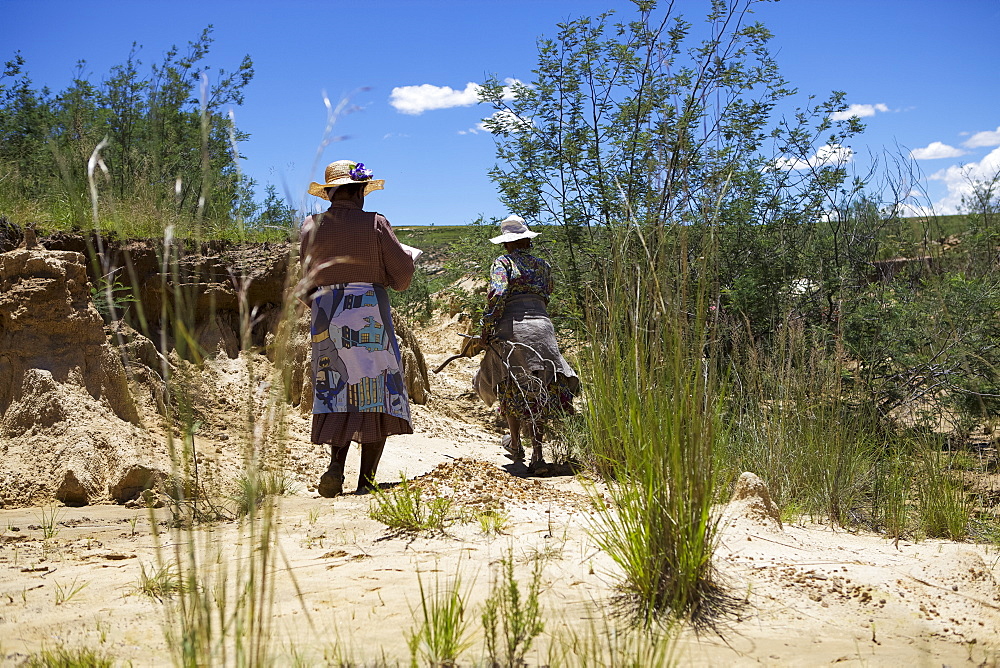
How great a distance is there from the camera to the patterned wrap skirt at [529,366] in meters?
5.65

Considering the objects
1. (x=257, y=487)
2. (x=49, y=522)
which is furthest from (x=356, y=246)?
(x=257, y=487)

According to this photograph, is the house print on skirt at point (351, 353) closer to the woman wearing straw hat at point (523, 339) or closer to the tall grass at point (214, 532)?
the woman wearing straw hat at point (523, 339)

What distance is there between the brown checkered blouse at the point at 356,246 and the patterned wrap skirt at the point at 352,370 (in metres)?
0.08

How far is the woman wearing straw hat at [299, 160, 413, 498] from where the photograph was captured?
4605 mm

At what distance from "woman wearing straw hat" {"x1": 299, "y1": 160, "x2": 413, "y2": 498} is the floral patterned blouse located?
3.63 feet

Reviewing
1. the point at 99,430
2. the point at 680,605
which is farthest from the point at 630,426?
the point at 99,430

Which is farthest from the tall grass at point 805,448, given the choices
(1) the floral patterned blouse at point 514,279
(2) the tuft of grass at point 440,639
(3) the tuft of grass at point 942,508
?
(2) the tuft of grass at point 440,639

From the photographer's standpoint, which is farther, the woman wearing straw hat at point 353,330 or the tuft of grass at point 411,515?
the woman wearing straw hat at point 353,330

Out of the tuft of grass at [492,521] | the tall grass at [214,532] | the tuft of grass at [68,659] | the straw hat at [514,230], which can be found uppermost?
the straw hat at [514,230]

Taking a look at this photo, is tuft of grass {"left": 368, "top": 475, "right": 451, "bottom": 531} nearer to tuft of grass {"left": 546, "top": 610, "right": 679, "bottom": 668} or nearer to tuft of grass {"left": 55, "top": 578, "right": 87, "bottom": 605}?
tuft of grass {"left": 546, "top": 610, "right": 679, "bottom": 668}

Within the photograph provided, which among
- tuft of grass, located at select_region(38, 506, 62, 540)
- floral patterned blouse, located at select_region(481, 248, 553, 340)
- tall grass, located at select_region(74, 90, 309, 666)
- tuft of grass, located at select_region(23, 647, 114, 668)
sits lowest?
tuft of grass, located at select_region(38, 506, 62, 540)

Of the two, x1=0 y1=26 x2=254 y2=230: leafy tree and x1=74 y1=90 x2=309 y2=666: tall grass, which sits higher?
x1=0 y1=26 x2=254 y2=230: leafy tree

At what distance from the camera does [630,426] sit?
2658mm

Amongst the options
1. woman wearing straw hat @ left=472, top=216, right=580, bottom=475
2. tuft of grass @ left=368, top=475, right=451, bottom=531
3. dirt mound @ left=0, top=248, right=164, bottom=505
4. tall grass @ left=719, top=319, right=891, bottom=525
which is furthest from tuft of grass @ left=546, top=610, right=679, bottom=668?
dirt mound @ left=0, top=248, right=164, bottom=505
